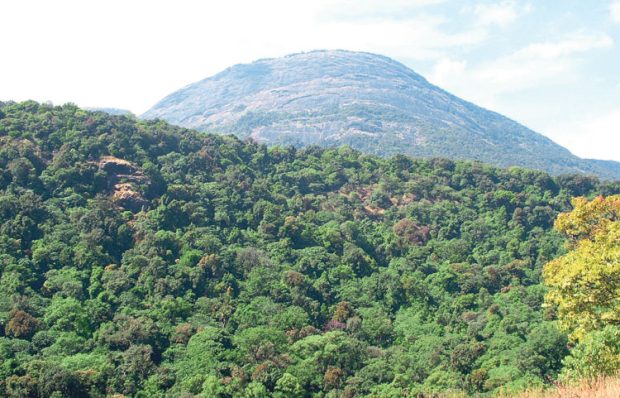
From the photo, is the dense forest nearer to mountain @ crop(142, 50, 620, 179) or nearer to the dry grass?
the dry grass

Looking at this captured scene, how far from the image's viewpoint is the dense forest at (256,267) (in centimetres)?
3442

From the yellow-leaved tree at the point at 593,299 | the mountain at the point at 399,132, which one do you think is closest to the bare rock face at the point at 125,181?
the yellow-leaved tree at the point at 593,299

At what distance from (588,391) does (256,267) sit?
127ft

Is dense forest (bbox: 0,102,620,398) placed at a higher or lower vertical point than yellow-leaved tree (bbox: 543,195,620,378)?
lower

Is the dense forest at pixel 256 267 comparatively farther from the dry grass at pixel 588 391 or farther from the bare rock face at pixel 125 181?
the dry grass at pixel 588 391

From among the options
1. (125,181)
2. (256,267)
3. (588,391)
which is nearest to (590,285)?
(588,391)

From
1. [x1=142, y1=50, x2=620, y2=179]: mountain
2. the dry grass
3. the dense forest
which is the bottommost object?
the dense forest

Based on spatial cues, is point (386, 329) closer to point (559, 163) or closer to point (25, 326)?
point (25, 326)

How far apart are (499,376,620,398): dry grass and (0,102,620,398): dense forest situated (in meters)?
13.2

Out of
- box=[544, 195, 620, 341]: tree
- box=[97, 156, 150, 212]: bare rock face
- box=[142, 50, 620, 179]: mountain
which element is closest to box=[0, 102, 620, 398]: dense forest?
box=[97, 156, 150, 212]: bare rock face

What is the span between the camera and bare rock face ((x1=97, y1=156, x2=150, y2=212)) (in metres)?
53.9

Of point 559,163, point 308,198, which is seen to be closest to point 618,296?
point 308,198

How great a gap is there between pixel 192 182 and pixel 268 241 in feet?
40.5

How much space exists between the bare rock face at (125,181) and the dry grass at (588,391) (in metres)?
47.2
